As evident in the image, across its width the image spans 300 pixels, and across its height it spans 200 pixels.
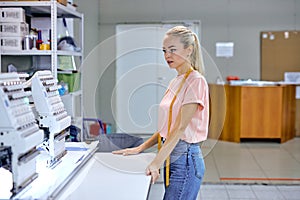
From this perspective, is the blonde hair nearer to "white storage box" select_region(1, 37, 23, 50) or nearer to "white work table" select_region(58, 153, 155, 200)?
"white work table" select_region(58, 153, 155, 200)

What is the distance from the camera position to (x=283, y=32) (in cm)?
779

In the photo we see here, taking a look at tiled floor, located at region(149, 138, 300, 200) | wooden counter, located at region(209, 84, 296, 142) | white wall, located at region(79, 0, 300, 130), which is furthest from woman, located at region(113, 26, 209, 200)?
white wall, located at region(79, 0, 300, 130)

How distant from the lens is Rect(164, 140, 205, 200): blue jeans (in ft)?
6.40

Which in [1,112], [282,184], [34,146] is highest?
[1,112]

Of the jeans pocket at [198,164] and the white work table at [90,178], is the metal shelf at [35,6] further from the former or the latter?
the jeans pocket at [198,164]

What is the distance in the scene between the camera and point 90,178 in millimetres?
2008

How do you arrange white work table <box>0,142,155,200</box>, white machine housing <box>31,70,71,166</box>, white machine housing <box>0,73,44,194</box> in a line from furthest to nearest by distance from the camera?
1. white machine housing <box>31,70,71,166</box>
2. white work table <box>0,142,155,200</box>
3. white machine housing <box>0,73,44,194</box>

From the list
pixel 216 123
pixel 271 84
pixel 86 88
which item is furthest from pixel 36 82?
pixel 271 84

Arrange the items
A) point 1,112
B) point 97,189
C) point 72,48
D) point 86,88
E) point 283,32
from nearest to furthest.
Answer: point 1,112 → point 97,189 → point 72,48 → point 86,88 → point 283,32

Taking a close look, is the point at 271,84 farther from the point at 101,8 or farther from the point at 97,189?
the point at 97,189

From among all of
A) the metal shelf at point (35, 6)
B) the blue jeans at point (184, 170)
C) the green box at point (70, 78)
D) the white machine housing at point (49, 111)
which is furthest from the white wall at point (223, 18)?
the blue jeans at point (184, 170)

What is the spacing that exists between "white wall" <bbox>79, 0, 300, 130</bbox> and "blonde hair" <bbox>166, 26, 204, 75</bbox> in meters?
5.97

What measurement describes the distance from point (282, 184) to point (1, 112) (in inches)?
146

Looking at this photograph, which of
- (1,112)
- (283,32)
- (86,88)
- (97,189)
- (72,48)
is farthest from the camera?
(283,32)
